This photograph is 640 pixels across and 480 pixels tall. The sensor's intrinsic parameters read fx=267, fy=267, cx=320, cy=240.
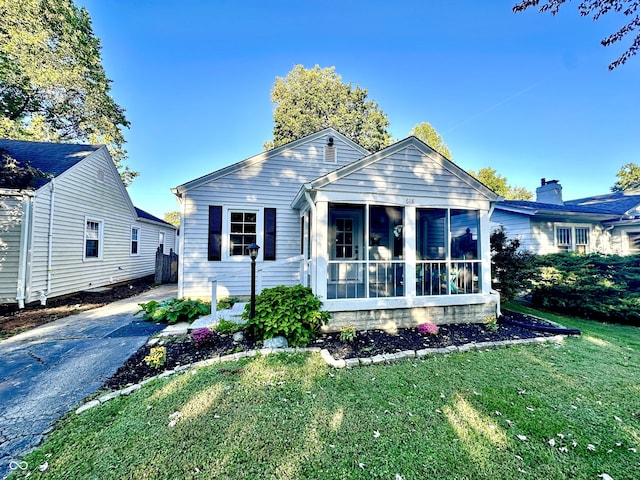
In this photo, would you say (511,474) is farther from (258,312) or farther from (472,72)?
(472,72)

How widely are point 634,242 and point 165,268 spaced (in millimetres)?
19481

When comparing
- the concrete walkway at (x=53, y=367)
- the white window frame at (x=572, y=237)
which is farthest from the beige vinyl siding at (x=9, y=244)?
the white window frame at (x=572, y=237)

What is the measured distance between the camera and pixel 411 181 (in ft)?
19.2

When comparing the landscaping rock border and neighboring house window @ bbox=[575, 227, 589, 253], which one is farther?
neighboring house window @ bbox=[575, 227, 589, 253]

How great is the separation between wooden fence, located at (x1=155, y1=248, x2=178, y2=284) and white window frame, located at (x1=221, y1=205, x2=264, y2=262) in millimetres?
6049

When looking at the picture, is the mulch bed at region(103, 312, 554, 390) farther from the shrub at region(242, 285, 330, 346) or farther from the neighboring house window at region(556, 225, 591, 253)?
the neighboring house window at region(556, 225, 591, 253)

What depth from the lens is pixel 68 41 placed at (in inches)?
526

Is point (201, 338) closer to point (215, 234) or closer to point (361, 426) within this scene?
point (361, 426)

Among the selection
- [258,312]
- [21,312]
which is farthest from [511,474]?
[21,312]

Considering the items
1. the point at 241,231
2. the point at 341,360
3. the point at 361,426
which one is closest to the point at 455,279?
the point at 341,360

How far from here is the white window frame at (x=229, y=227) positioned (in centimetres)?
789

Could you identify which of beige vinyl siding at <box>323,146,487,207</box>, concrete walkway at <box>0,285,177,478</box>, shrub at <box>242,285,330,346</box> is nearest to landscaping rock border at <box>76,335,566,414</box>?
shrub at <box>242,285,330,346</box>

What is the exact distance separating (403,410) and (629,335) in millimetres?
6782

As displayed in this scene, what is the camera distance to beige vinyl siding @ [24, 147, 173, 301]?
7.80 metres
